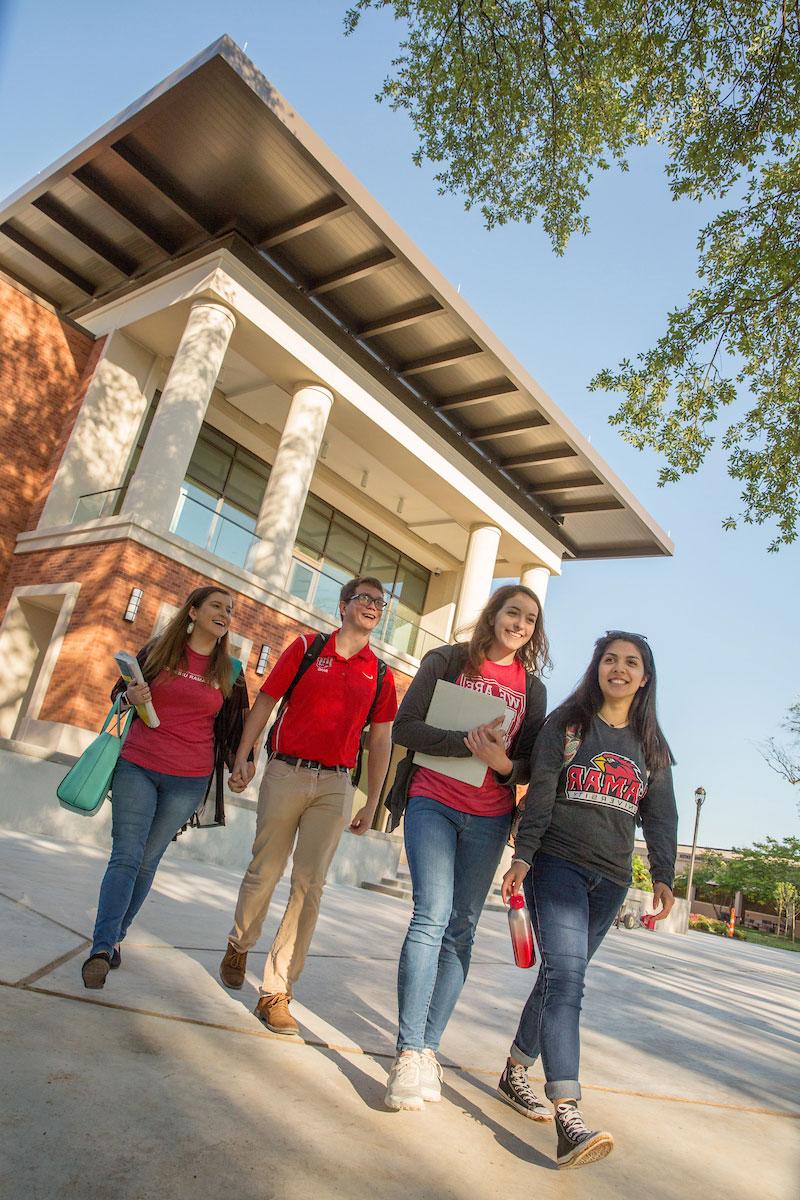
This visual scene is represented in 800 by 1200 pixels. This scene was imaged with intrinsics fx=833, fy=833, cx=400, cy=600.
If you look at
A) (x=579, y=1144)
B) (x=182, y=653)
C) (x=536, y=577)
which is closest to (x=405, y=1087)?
(x=579, y=1144)

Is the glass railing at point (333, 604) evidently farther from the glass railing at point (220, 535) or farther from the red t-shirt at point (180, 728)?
the red t-shirt at point (180, 728)

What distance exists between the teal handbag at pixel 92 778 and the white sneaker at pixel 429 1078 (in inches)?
69.1

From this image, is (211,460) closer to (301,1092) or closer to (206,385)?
(206,385)

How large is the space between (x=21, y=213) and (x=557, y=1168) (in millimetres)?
17189

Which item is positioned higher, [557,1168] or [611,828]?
[611,828]

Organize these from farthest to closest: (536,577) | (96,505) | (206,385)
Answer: (536,577)
(96,505)
(206,385)

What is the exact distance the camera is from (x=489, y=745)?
3.21 meters

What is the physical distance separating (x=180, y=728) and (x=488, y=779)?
153 cm

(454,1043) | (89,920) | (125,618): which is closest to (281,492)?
(125,618)

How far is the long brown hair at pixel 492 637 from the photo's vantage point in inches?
144

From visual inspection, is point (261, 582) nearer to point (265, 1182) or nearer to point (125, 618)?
point (125, 618)

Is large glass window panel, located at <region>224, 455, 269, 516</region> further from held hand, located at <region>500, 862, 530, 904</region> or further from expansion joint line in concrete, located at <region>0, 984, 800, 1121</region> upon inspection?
held hand, located at <region>500, 862, 530, 904</region>

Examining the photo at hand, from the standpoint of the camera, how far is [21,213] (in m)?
15.3

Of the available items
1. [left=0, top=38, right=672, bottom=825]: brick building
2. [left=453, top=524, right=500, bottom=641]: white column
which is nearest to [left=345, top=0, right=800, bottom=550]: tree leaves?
[left=0, top=38, right=672, bottom=825]: brick building
